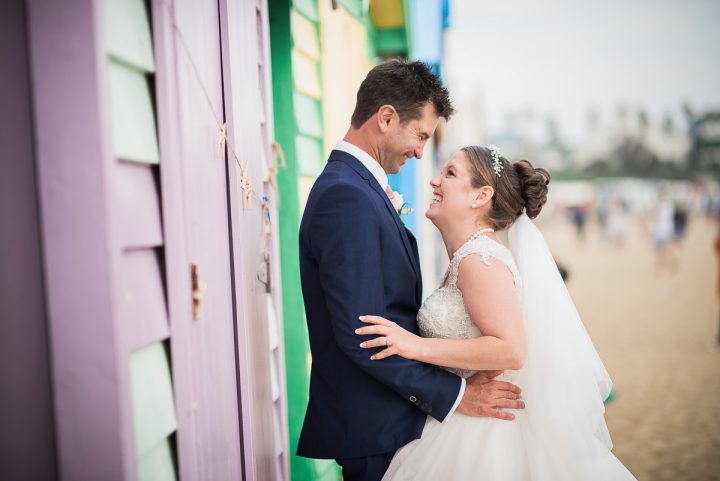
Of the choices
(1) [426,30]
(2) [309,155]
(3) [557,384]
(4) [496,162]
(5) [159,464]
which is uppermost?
(1) [426,30]

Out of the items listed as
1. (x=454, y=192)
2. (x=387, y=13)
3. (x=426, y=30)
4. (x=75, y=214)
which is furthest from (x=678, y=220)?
(x=75, y=214)

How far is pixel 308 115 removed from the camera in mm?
3488

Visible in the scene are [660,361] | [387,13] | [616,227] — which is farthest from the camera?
[616,227]

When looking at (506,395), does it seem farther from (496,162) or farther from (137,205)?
(137,205)

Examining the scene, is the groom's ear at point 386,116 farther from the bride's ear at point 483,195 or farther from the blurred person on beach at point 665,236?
the blurred person on beach at point 665,236

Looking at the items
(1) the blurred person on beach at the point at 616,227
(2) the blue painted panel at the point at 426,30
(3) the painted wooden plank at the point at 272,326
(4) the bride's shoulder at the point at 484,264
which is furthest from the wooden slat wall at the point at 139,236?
(1) the blurred person on beach at the point at 616,227

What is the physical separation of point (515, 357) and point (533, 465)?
16.9 inches

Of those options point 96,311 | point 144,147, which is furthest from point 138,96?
point 96,311

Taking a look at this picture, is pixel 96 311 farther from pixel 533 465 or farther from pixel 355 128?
pixel 533 465

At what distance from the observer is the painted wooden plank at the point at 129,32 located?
1.19 meters

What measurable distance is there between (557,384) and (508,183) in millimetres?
818

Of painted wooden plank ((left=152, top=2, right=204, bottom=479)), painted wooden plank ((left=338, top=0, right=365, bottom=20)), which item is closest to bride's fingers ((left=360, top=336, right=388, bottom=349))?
painted wooden plank ((left=152, top=2, right=204, bottom=479))

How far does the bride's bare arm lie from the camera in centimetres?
200

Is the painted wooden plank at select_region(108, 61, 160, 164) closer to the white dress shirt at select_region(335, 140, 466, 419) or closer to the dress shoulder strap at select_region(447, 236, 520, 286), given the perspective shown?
the white dress shirt at select_region(335, 140, 466, 419)
